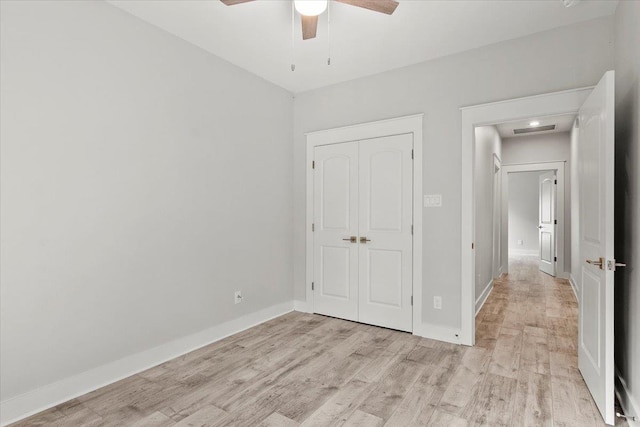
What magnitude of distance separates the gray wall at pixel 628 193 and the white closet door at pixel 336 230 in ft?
7.57

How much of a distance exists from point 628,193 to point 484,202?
2.81m

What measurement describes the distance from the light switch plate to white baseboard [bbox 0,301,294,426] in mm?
2288

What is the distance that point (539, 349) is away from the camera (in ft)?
10.3

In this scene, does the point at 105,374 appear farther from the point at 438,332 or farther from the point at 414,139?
the point at 414,139

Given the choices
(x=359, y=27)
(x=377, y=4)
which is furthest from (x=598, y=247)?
(x=359, y=27)

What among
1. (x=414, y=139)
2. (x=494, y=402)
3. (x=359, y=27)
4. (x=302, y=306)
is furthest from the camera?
(x=302, y=306)

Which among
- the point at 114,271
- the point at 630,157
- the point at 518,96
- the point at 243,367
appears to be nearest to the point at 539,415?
the point at 630,157

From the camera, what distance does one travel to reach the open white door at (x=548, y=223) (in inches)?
265

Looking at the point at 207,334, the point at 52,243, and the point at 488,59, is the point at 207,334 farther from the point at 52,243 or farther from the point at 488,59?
the point at 488,59

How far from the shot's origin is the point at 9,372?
2.06 metres

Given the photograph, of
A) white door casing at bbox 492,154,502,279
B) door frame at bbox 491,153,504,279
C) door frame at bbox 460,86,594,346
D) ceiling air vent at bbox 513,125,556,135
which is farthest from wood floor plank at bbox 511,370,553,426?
ceiling air vent at bbox 513,125,556,135

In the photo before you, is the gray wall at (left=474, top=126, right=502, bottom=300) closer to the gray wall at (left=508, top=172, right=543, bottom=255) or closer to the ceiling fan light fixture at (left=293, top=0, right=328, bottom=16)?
the ceiling fan light fixture at (left=293, top=0, right=328, bottom=16)

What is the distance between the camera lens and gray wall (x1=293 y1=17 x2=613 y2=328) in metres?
2.79

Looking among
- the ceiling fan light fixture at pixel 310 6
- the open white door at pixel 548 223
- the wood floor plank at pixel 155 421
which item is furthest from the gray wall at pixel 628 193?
the open white door at pixel 548 223
